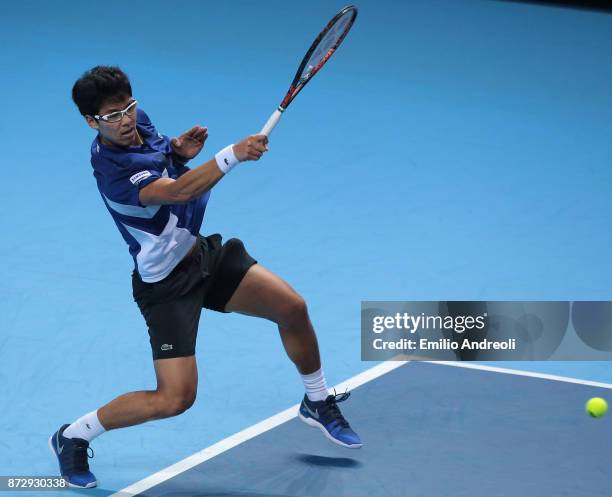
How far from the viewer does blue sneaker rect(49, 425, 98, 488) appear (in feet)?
17.2

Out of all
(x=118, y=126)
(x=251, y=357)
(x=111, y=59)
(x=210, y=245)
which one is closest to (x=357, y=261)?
(x=251, y=357)

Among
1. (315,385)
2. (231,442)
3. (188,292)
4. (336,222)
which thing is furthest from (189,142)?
(336,222)

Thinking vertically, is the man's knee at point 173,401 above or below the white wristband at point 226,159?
below

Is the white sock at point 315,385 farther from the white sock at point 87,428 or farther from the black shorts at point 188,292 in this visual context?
the white sock at point 87,428

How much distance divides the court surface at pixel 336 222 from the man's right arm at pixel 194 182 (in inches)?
53.8

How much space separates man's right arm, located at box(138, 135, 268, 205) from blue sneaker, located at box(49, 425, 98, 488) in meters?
1.21

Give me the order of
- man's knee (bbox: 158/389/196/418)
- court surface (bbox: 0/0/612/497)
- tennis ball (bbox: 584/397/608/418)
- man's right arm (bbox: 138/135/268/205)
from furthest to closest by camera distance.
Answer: tennis ball (bbox: 584/397/608/418)
court surface (bbox: 0/0/612/497)
man's knee (bbox: 158/389/196/418)
man's right arm (bbox: 138/135/268/205)

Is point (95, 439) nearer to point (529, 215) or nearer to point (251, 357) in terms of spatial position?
point (251, 357)

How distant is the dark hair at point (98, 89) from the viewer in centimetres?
492

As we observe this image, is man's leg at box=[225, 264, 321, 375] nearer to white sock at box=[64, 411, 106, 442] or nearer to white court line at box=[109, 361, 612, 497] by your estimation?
white court line at box=[109, 361, 612, 497]

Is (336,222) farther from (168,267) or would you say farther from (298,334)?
(168,267)

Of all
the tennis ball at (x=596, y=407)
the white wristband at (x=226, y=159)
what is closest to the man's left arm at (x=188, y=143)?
the white wristband at (x=226, y=159)

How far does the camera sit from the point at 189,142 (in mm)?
5406

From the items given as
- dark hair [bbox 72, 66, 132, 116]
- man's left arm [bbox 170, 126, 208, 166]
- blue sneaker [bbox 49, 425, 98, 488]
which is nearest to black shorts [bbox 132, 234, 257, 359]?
man's left arm [bbox 170, 126, 208, 166]
